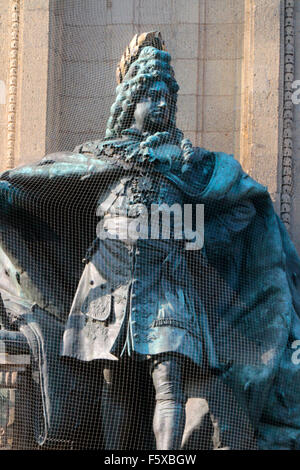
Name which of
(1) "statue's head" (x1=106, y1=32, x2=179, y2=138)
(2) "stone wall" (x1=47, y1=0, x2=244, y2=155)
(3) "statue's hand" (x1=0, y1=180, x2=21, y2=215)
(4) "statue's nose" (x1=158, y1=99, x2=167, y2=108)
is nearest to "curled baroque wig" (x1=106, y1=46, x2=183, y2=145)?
(1) "statue's head" (x1=106, y1=32, x2=179, y2=138)

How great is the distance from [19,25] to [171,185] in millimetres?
2520

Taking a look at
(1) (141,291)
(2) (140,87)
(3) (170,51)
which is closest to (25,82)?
(3) (170,51)

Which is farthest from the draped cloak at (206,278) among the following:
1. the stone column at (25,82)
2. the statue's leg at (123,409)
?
the stone column at (25,82)

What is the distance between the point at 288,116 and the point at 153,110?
1.68 m

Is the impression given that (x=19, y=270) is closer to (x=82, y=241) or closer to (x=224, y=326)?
(x=82, y=241)

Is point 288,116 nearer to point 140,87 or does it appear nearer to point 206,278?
point 140,87

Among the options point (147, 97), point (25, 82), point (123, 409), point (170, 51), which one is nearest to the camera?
point (123, 409)

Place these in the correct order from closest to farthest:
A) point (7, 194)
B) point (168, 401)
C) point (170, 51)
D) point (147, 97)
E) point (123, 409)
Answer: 1. point (168, 401)
2. point (123, 409)
3. point (7, 194)
4. point (147, 97)
5. point (170, 51)

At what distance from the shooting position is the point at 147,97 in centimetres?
883

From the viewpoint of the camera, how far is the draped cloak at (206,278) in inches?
332

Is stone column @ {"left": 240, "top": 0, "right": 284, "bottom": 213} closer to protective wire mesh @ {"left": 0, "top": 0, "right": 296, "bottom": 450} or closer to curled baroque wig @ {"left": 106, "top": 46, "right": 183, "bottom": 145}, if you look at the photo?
protective wire mesh @ {"left": 0, "top": 0, "right": 296, "bottom": 450}

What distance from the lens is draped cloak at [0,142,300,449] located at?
8.43 meters

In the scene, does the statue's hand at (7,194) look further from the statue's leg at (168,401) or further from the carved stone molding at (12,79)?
the carved stone molding at (12,79)

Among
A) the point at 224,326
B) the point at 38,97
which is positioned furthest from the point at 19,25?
the point at 224,326
